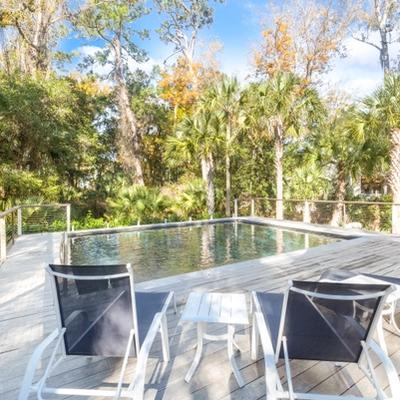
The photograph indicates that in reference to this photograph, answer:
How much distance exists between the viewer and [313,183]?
43.8 ft

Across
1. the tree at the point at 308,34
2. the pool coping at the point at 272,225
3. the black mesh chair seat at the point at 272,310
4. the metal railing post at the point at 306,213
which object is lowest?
the pool coping at the point at 272,225

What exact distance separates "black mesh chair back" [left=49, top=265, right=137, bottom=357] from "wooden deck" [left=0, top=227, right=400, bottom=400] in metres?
0.34

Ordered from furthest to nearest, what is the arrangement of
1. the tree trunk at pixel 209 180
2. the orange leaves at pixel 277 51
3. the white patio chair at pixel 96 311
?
the orange leaves at pixel 277 51 → the tree trunk at pixel 209 180 → the white patio chair at pixel 96 311

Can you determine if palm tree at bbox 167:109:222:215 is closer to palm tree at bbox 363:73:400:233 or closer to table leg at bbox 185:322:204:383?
palm tree at bbox 363:73:400:233

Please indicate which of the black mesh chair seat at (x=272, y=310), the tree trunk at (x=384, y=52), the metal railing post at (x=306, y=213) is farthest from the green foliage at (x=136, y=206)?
the tree trunk at (x=384, y=52)

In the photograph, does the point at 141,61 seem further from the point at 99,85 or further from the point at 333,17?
the point at 333,17

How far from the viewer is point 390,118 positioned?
8781 mm

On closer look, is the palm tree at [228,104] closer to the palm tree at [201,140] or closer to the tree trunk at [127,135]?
the palm tree at [201,140]

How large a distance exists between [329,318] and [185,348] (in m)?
1.30

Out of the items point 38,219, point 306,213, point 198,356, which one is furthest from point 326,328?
point 306,213

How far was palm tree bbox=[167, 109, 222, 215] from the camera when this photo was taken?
43.7 ft

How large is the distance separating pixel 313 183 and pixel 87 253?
9.35 metres

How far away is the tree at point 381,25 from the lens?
16.4 metres

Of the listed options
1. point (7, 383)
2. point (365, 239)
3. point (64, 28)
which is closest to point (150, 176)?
point (64, 28)
